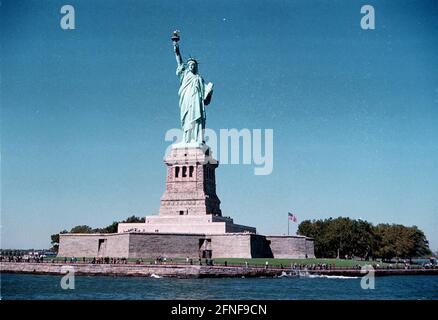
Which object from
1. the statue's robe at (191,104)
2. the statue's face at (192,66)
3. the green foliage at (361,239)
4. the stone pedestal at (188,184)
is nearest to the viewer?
the stone pedestal at (188,184)

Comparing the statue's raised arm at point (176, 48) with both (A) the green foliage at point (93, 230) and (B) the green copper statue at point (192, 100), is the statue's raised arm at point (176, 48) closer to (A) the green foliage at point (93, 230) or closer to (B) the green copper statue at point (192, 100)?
(B) the green copper statue at point (192, 100)

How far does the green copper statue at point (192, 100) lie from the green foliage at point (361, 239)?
31748 millimetres

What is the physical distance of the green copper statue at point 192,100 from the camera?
67.9 metres

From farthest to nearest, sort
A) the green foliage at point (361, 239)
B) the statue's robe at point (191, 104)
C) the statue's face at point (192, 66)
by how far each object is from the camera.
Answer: the green foliage at point (361, 239) < the statue's robe at point (191, 104) < the statue's face at point (192, 66)

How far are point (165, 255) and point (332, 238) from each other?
38013mm

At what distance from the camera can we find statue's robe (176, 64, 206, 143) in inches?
→ 2672

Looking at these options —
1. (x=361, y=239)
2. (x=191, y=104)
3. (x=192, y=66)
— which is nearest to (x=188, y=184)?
(x=191, y=104)

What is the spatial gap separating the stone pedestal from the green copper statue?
5.66 ft

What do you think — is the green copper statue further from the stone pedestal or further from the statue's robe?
the stone pedestal

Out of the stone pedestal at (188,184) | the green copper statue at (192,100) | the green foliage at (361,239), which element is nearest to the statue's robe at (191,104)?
the green copper statue at (192,100)

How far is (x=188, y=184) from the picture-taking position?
2608 inches

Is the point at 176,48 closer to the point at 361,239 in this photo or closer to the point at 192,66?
the point at 192,66

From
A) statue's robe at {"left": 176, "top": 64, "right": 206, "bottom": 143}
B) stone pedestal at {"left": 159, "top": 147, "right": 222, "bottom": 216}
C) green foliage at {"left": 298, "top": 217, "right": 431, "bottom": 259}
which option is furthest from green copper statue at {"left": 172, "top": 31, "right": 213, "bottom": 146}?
green foliage at {"left": 298, "top": 217, "right": 431, "bottom": 259}
